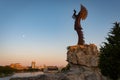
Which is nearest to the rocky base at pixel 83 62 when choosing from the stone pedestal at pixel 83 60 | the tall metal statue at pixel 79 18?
the stone pedestal at pixel 83 60

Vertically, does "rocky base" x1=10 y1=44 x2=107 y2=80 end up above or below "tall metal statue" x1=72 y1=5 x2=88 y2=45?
below

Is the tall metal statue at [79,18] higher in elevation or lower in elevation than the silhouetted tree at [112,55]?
higher

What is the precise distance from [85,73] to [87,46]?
13.1 ft

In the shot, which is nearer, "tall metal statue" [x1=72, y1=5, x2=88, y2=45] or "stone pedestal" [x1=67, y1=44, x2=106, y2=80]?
"stone pedestal" [x1=67, y1=44, x2=106, y2=80]

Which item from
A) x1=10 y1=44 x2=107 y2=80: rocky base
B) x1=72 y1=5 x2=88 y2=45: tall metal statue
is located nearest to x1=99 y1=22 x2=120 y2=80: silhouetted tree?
x1=10 y1=44 x2=107 y2=80: rocky base

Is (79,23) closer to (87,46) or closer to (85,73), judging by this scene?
(87,46)

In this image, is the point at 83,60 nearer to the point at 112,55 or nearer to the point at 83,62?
the point at 83,62

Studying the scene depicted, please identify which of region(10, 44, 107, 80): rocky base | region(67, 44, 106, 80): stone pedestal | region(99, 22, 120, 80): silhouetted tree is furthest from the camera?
region(67, 44, 106, 80): stone pedestal

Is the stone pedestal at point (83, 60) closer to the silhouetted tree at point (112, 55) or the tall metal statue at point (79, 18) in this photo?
the tall metal statue at point (79, 18)

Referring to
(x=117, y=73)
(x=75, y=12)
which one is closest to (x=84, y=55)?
(x=75, y=12)

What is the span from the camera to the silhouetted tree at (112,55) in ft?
70.4

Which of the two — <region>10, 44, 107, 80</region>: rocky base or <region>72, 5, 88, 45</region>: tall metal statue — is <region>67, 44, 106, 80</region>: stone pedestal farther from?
<region>72, 5, 88, 45</region>: tall metal statue

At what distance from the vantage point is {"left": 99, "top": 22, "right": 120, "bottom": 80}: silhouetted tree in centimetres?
2145

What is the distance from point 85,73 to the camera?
2944cm
